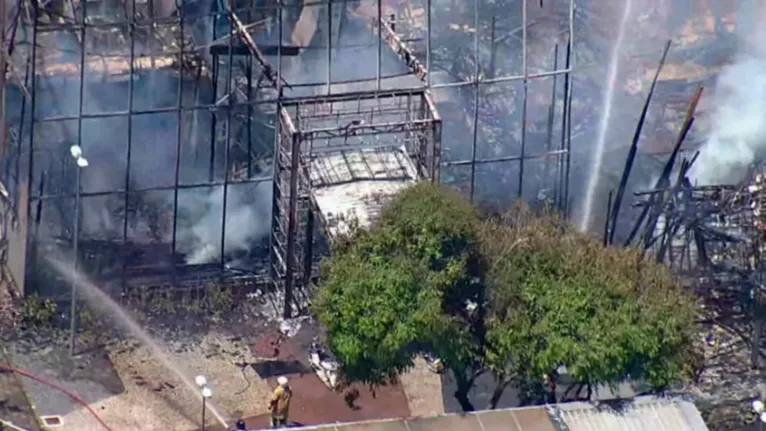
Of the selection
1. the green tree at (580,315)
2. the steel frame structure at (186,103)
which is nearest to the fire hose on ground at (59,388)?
the steel frame structure at (186,103)

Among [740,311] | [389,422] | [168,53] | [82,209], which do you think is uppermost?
[168,53]

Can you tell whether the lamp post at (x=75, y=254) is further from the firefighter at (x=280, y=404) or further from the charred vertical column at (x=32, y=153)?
the firefighter at (x=280, y=404)

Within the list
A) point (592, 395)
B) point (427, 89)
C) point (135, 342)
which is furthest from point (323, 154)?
point (592, 395)

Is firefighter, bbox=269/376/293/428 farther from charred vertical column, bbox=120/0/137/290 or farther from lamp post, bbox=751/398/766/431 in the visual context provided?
lamp post, bbox=751/398/766/431

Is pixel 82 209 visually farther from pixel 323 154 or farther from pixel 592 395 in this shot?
pixel 592 395

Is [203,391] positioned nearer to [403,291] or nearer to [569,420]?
[403,291]

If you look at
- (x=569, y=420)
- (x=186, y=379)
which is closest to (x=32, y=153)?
(x=186, y=379)
